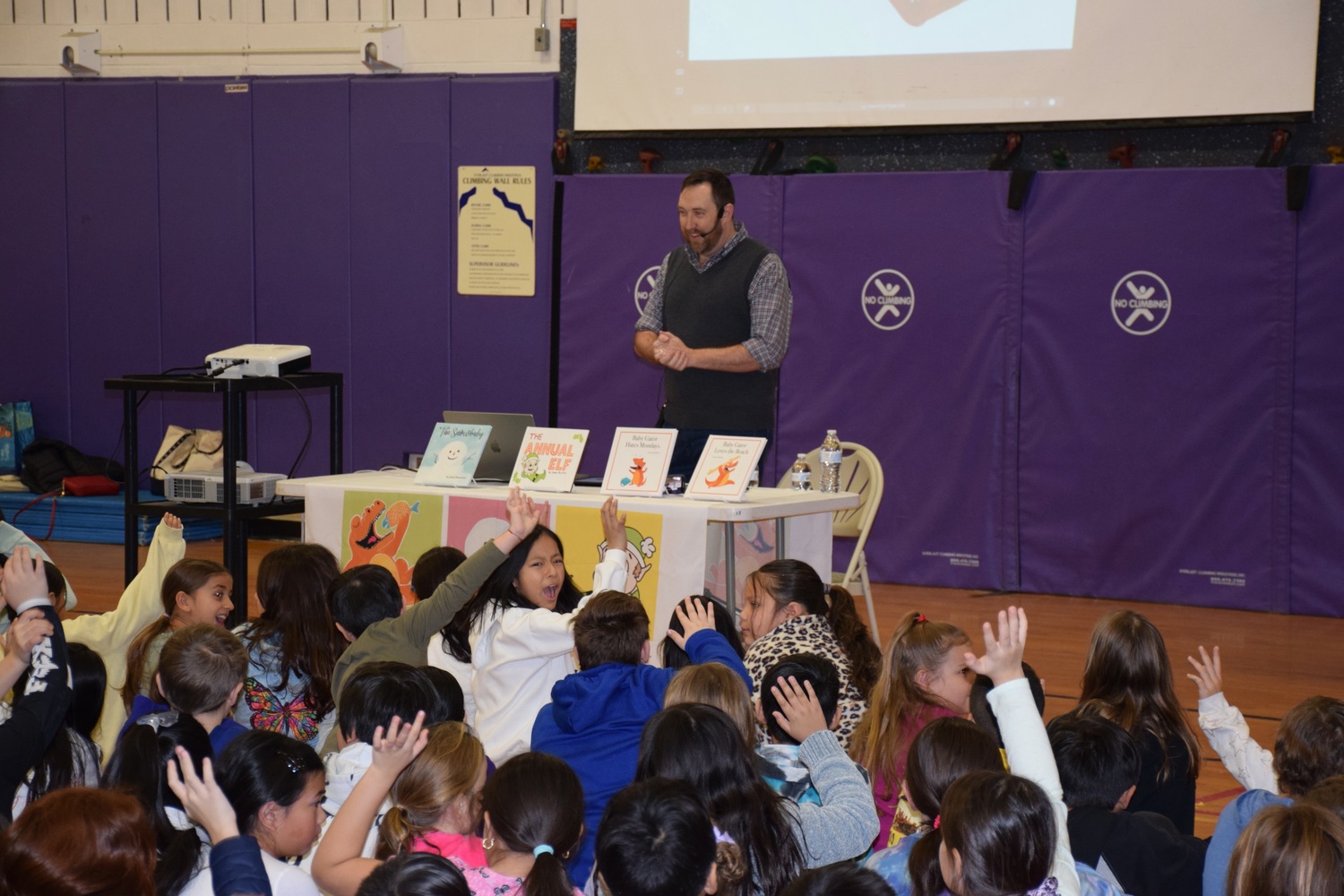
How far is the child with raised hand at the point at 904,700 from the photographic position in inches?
107

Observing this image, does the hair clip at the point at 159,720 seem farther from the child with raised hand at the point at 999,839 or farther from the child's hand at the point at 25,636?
the child with raised hand at the point at 999,839

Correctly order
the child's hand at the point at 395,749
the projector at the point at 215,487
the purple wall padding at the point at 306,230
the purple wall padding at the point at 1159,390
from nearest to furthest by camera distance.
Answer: the child's hand at the point at 395,749 → the projector at the point at 215,487 → the purple wall padding at the point at 1159,390 → the purple wall padding at the point at 306,230

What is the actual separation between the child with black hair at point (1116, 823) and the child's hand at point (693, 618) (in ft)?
2.80

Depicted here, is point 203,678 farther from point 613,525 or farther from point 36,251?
point 36,251

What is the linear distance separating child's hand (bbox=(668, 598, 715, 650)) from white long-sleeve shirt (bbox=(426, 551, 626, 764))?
0.79 feet

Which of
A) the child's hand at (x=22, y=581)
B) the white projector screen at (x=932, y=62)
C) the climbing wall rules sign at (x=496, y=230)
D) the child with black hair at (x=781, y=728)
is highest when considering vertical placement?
the white projector screen at (x=932, y=62)

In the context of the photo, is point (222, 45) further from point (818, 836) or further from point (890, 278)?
point (818, 836)

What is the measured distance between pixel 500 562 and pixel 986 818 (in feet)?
5.93

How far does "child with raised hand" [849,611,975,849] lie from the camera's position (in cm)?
272

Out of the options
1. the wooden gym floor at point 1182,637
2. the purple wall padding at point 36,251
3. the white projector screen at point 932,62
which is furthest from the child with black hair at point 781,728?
the purple wall padding at point 36,251

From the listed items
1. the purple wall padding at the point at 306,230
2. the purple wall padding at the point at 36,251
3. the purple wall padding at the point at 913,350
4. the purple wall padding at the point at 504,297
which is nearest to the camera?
the purple wall padding at the point at 913,350

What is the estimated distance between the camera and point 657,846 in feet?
5.37

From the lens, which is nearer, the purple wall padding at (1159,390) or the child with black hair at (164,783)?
the child with black hair at (164,783)

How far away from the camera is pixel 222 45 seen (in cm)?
826
